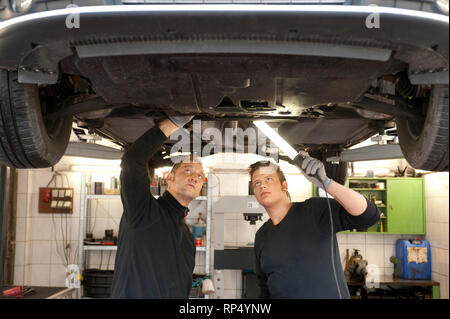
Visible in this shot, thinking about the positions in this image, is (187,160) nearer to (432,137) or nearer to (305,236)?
(305,236)

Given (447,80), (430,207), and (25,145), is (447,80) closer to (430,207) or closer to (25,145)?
(25,145)

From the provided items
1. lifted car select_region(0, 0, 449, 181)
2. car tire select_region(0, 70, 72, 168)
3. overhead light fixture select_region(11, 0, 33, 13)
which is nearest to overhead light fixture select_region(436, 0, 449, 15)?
lifted car select_region(0, 0, 449, 181)

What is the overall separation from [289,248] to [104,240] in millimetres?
3826

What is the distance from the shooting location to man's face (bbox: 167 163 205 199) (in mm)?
1842

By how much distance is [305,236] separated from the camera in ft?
5.64

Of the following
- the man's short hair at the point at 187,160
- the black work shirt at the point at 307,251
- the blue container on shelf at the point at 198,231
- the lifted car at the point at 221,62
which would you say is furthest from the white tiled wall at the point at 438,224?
the lifted car at the point at 221,62

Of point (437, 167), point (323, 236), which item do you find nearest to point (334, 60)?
point (437, 167)

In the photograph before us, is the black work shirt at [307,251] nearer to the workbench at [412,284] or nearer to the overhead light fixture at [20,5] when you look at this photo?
the overhead light fixture at [20,5]

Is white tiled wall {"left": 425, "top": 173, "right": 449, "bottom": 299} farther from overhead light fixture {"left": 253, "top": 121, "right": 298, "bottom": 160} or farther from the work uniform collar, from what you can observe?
the work uniform collar

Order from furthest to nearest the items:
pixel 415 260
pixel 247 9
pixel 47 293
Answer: pixel 415 260
pixel 47 293
pixel 247 9

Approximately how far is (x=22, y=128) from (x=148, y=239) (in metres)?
0.74

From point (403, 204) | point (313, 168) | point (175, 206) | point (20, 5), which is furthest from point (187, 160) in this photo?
point (403, 204)

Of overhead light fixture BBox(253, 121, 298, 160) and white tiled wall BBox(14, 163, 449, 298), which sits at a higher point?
overhead light fixture BBox(253, 121, 298, 160)

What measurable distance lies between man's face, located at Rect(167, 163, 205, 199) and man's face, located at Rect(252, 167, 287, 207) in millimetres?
290
